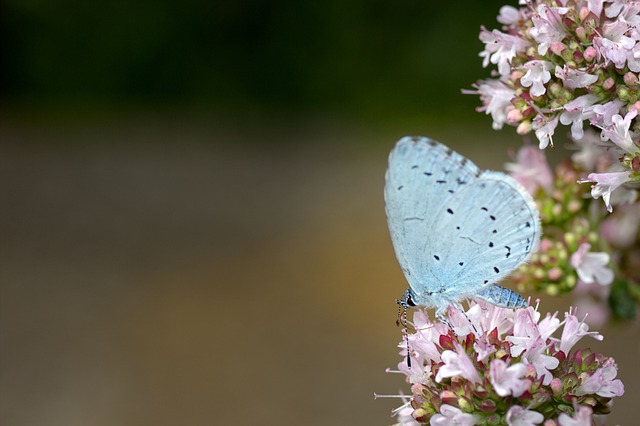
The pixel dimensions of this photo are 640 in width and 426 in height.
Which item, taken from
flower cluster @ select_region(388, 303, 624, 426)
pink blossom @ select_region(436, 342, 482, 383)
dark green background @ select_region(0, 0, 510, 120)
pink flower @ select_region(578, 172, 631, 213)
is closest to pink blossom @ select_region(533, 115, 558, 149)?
pink flower @ select_region(578, 172, 631, 213)

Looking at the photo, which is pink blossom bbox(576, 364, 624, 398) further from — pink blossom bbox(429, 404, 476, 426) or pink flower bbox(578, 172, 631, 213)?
pink flower bbox(578, 172, 631, 213)

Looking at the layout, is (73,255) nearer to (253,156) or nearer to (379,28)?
(253,156)

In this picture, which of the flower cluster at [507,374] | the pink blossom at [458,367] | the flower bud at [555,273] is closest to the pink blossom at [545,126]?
the flower cluster at [507,374]

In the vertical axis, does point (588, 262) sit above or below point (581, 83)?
below

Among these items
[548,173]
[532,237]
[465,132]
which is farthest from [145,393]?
[532,237]

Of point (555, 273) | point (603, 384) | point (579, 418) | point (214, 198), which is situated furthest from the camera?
point (214, 198)

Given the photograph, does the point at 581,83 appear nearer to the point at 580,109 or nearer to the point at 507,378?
the point at 580,109

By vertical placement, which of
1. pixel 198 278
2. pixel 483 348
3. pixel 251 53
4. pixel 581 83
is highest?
pixel 251 53

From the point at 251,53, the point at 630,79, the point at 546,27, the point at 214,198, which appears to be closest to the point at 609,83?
the point at 630,79
